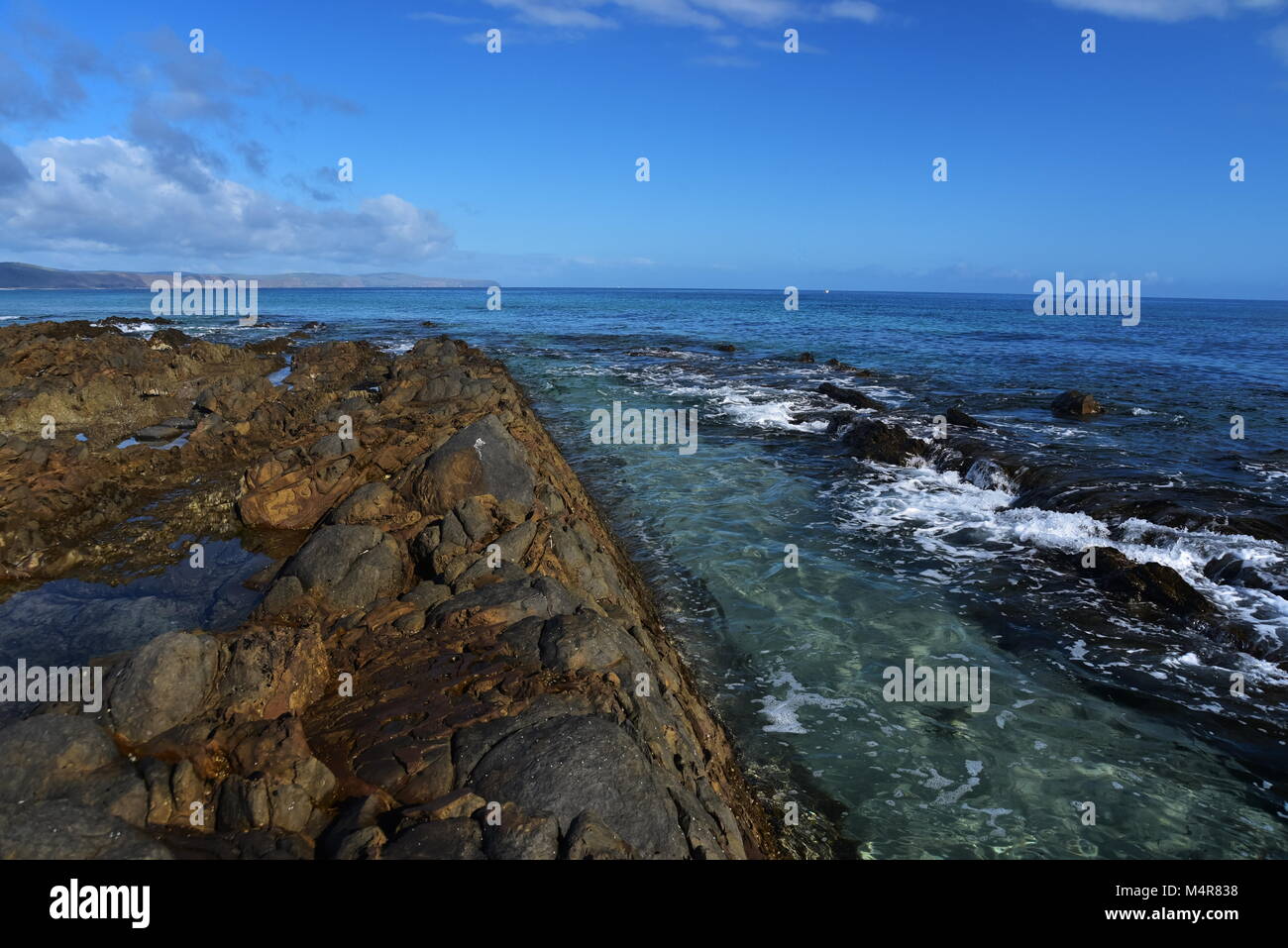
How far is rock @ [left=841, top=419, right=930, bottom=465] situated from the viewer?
69.6 feet

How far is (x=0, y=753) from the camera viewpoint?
17.2 feet

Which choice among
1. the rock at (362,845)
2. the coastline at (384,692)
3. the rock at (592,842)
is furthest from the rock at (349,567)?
the rock at (592,842)

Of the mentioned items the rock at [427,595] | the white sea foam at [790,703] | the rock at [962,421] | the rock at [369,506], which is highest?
the rock at [962,421]

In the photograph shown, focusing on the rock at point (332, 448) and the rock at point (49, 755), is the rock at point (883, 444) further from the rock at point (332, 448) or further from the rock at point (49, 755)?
the rock at point (49, 755)

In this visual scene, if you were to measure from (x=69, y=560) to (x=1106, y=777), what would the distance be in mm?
14930

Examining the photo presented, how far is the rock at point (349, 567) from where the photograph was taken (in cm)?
905

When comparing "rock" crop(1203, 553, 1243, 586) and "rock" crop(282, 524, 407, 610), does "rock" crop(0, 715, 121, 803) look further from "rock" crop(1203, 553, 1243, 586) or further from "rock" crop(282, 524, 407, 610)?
"rock" crop(1203, 553, 1243, 586)

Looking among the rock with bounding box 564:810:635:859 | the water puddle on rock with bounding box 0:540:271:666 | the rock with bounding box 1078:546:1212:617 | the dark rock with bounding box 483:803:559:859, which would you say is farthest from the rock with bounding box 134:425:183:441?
the rock with bounding box 1078:546:1212:617

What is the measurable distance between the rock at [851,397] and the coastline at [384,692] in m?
17.5

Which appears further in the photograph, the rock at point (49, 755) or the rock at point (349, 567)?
the rock at point (349, 567)

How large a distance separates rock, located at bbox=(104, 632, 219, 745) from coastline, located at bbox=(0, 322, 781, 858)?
0.02 meters

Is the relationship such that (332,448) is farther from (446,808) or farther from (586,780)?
(586,780)

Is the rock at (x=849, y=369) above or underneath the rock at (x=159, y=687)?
above

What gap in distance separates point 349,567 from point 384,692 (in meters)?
2.92
